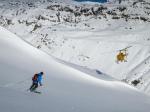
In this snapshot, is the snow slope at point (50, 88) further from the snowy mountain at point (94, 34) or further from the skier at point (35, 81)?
the snowy mountain at point (94, 34)

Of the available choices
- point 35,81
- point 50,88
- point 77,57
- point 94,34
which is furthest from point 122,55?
point 35,81

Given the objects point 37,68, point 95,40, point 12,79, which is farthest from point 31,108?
point 95,40

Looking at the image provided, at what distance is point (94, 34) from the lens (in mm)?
74312

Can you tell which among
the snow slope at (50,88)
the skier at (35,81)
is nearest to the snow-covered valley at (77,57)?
the snow slope at (50,88)

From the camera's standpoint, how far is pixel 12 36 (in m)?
33.8

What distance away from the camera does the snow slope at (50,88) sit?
49.6ft

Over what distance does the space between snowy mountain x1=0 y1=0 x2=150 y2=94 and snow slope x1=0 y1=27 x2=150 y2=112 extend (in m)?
25.4

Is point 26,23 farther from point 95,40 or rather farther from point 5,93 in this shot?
point 5,93

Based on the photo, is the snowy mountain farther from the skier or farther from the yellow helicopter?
the skier

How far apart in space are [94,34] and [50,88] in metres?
53.8

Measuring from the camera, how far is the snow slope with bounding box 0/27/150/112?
15121 mm

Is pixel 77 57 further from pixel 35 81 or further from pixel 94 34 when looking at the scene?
pixel 35 81

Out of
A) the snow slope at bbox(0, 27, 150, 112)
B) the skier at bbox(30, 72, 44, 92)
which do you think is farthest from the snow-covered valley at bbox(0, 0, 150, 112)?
the skier at bbox(30, 72, 44, 92)

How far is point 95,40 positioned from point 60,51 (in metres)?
7.83
